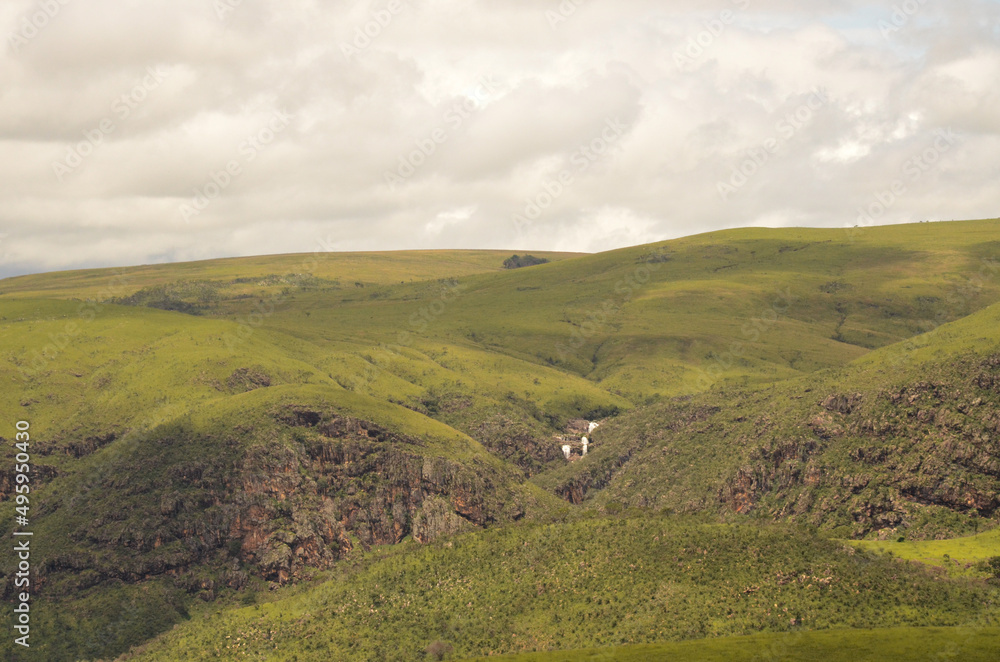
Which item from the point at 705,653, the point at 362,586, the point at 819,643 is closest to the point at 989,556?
the point at 819,643

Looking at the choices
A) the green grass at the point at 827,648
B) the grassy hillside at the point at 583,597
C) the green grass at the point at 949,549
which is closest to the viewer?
the green grass at the point at 827,648

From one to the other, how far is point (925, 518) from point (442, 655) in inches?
3358

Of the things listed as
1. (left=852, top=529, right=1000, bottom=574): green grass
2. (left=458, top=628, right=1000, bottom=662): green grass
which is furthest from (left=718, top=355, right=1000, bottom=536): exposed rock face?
(left=458, top=628, right=1000, bottom=662): green grass

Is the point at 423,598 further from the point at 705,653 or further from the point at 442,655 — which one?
the point at 705,653

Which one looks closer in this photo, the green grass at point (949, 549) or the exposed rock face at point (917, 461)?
the green grass at point (949, 549)

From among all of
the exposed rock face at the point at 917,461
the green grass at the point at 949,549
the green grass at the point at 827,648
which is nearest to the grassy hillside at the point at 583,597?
the green grass at the point at 827,648

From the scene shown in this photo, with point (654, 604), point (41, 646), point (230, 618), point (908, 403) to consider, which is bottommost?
point (41, 646)

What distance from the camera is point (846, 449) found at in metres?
197

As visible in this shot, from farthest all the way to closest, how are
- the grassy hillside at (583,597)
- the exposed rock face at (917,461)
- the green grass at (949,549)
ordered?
the exposed rock face at (917,461) < the green grass at (949,549) < the grassy hillside at (583,597)

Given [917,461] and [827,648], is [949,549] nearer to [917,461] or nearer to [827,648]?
[917,461]

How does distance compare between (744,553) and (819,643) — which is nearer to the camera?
(819,643)

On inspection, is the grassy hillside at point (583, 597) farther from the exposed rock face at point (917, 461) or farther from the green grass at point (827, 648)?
the exposed rock face at point (917, 461)

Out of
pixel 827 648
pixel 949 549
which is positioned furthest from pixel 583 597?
pixel 949 549

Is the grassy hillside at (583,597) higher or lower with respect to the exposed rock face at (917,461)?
lower
